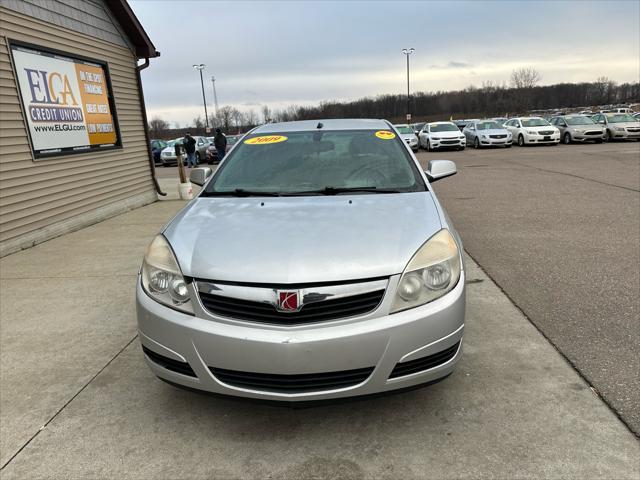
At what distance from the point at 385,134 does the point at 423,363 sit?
2261 millimetres

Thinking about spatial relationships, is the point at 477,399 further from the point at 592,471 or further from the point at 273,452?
the point at 273,452

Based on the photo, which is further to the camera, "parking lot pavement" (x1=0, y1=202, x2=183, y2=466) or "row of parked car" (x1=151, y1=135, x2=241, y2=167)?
"row of parked car" (x1=151, y1=135, x2=241, y2=167)

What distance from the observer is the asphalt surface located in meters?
3.13

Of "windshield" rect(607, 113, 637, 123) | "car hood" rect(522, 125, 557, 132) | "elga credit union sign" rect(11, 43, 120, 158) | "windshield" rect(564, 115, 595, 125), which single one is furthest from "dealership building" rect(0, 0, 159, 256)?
"windshield" rect(607, 113, 637, 123)

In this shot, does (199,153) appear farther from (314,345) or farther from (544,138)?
(314,345)

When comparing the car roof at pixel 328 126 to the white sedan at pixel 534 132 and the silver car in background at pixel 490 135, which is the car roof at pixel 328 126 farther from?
the white sedan at pixel 534 132

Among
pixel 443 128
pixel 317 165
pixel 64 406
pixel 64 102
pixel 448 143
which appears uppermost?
pixel 64 102

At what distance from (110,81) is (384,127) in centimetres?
753

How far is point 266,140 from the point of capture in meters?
4.00

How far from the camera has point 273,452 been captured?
2.35m

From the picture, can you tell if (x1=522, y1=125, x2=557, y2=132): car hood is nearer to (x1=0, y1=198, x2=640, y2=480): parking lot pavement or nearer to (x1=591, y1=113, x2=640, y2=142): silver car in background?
(x1=591, y1=113, x2=640, y2=142): silver car in background

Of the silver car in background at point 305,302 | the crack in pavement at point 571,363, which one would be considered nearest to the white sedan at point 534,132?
the crack in pavement at point 571,363

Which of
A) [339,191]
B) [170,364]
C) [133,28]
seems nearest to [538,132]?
[133,28]

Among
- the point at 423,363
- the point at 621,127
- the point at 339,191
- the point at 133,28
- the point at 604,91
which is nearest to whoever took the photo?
the point at 423,363
